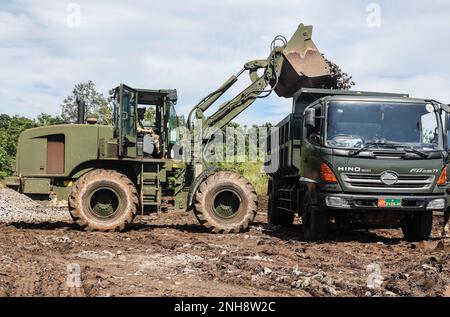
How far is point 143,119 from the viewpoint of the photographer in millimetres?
12461

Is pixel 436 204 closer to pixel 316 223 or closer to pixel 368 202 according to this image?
pixel 368 202

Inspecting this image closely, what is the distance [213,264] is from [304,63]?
681 centimetres

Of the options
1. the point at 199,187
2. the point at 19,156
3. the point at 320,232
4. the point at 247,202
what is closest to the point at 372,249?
the point at 320,232

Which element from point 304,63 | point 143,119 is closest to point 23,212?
point 143,119

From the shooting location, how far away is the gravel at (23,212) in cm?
1573

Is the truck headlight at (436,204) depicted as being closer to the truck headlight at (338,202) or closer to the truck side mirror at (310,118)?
the truck headlight at (338,202)

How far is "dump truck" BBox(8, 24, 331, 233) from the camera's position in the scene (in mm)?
11734

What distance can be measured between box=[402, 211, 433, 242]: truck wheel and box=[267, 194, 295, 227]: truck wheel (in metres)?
3.81

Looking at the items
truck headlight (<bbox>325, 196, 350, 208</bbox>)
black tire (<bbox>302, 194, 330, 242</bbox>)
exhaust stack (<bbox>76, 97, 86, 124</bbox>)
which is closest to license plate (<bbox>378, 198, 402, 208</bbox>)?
truck headlight (<bbox>325, 196, 350, 208</bbox>)

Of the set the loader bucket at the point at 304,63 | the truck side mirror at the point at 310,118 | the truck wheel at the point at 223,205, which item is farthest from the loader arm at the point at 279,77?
the truck side mirror at the point at 310,118

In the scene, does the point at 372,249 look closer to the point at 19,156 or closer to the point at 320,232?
the point at 320,232

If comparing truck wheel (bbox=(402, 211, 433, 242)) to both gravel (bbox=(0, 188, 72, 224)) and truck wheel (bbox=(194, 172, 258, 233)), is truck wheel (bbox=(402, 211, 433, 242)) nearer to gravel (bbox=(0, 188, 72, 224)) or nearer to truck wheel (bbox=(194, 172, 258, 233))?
truck wheel (bbox=(194, 172, 258, 233))
